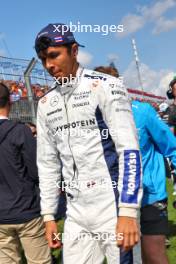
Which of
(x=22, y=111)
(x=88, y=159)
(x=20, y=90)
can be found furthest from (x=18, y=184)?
(x=20, y=90)

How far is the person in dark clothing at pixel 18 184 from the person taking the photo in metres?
3.88

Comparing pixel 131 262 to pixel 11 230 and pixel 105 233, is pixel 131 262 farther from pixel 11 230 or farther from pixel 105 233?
pixel 11 230

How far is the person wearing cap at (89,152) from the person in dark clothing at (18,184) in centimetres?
100

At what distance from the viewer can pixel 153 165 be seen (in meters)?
3.49

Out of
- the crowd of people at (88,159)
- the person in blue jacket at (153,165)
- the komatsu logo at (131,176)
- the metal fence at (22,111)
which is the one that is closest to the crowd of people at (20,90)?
the metal fence at (22,111)

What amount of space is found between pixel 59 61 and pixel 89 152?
59 cm

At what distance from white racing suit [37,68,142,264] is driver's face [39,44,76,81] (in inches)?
2.9

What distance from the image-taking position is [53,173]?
117 inches

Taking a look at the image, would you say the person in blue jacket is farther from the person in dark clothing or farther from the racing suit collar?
the person in dark clothing

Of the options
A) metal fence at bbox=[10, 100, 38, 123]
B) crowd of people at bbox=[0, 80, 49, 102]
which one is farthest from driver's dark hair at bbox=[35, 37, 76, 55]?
metal fence at bbox=[10, 100, 38, 123]

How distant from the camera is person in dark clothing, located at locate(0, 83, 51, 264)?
153 inches

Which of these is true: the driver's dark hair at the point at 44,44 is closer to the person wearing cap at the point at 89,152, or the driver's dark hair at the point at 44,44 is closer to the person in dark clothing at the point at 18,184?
the person wearing cap at the point at 89,152

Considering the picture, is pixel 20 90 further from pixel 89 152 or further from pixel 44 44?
pixel 89 152

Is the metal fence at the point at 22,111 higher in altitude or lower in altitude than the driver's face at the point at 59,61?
higher
